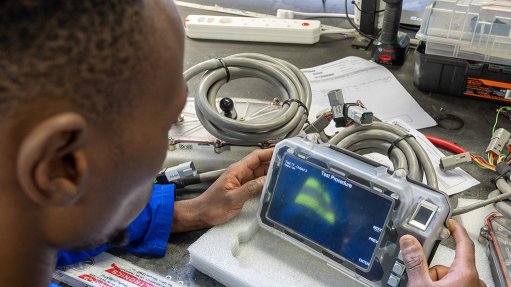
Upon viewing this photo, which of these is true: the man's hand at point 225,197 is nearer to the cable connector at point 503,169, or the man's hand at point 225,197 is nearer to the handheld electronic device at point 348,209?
the handheld electronic device at point 348,209

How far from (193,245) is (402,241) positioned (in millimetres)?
290

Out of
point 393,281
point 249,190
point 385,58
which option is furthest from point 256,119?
point 385,58

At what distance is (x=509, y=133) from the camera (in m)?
0.86

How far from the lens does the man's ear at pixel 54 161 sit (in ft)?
1.04

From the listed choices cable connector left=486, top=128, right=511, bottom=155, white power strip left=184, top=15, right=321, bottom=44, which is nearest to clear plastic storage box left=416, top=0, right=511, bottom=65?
cable connector left=486, top=128, right=511, bottom=155

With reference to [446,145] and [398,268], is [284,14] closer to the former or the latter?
[446,145]

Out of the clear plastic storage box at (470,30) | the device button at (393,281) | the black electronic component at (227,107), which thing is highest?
the clear plastic storage box at (470,30)

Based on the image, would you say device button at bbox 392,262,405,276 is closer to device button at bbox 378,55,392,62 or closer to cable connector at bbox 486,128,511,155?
cable connector at bbox 486,128,511,155

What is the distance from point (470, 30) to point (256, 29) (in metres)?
0.54

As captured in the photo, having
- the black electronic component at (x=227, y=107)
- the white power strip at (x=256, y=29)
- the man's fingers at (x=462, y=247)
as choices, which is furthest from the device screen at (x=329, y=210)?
the white power strip at (x=256, y=29)

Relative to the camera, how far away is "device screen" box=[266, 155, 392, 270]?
0.61m

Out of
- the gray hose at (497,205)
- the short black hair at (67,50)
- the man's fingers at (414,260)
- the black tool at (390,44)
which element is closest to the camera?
the short black hair at (67,50)

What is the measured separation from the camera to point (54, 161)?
13.3 inches

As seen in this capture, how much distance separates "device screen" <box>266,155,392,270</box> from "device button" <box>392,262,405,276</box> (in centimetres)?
3
